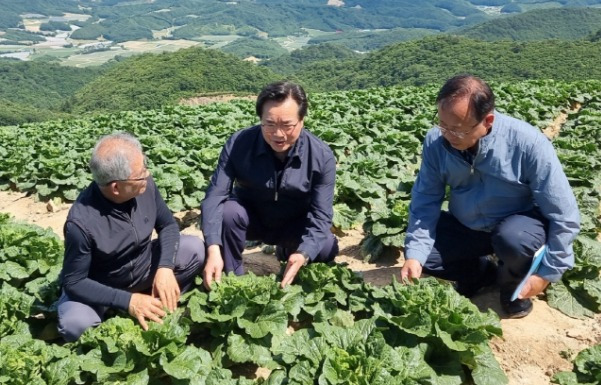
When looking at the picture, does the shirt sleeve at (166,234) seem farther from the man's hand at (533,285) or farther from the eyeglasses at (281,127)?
the man's hand at (533,285)

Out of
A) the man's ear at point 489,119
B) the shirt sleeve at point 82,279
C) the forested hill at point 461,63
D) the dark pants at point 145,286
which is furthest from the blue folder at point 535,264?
the forested hill at point 461,63

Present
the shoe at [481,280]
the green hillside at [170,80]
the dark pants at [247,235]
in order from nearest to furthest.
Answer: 1. the dark pants at [247,235]
2. the shoe at [481,280]
3. the green hillside at [170,80]

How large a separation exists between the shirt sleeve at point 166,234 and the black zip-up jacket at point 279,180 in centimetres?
22

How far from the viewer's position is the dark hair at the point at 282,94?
3.30 meters

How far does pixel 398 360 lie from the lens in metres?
2.65

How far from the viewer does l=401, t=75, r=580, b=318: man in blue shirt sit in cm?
308

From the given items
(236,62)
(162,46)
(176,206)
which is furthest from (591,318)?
(162,46)

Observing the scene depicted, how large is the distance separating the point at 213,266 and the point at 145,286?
0.52 m

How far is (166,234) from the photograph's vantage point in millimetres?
3557

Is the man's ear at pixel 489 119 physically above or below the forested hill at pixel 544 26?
above

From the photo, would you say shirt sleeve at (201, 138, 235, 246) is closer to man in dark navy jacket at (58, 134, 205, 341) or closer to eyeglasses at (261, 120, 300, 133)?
man in dark navy jacket at (58, 134, 205, 341)

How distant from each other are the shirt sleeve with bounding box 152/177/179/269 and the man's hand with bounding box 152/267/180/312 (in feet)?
0.21

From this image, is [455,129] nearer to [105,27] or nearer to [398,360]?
[398,360]

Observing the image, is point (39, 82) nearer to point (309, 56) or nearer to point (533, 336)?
point (309, 56)
